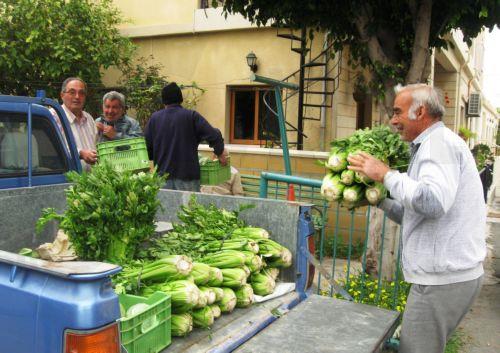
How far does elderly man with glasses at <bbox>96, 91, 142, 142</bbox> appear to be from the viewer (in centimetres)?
554

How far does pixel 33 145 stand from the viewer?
3744mm

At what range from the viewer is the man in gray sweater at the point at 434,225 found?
2518 millimetres

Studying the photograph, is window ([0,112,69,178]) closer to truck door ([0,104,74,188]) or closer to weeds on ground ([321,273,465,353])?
truck door ([0,104,74,188])

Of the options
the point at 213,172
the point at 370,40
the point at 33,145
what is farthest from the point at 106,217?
the point at 370,40

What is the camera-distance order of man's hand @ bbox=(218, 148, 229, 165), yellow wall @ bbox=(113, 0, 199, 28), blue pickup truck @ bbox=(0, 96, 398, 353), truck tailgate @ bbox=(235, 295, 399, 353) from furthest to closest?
1. yellow wall @ bbox=(113, 0, 199, 28)
2. man's hand @ bbox=(218, 148, 229, 165)
3. truck tailgate @ bbox=(235, 295, 399, 353)
4. blue pickup truck @ bbox=(0, 96, 398, 353)

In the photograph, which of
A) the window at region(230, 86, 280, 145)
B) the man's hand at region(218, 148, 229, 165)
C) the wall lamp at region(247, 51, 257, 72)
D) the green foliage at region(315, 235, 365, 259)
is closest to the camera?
the man's hand at region(218, 148, 229, 165)

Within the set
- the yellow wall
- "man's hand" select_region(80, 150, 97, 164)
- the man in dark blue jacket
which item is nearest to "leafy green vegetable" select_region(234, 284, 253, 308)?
"man's hand" select_region(80, 150, 97, 164)

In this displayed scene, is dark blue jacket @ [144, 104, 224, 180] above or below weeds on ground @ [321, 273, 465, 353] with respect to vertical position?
above

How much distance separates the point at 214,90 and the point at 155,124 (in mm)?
6616

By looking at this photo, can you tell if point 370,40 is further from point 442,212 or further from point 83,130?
point 442,212

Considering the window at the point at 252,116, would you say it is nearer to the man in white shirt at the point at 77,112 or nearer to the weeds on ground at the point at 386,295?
the man in white shirt at the point at 77,112

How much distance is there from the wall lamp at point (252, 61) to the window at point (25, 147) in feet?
25.4

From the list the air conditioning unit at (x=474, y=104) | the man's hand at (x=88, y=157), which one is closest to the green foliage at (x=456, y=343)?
the man's hand at (x=88, y=157)

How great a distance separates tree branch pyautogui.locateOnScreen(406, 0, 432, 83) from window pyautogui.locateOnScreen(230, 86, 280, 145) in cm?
624
